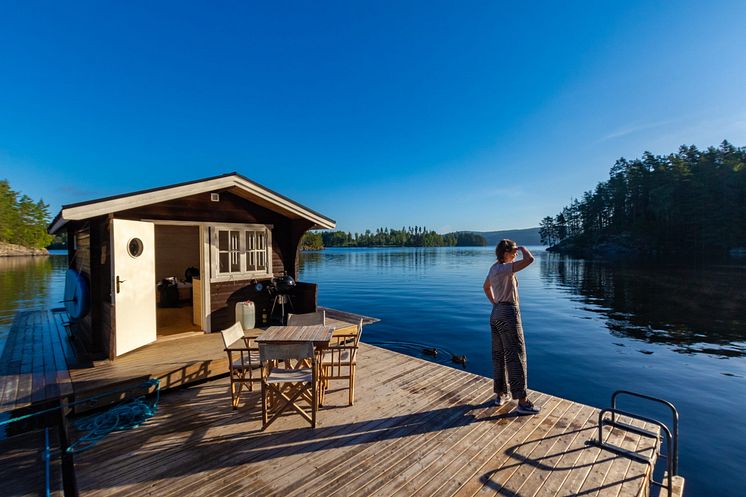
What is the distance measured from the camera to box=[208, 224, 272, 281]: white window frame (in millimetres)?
6199

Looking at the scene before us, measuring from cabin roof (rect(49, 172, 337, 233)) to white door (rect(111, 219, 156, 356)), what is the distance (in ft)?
1.16

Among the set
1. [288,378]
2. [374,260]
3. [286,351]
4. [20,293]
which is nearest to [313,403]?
[288,378]

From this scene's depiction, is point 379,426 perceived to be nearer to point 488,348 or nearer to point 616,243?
point 488,348

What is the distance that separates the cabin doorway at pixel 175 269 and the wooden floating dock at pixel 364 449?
5538 millimetres

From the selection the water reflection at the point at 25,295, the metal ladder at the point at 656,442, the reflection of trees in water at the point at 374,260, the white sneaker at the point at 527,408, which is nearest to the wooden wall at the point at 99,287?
the white sneaker at the point at 527,408

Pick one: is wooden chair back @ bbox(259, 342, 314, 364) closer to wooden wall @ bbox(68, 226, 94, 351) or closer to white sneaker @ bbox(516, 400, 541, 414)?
white sneaker @ bbox(516, 400, 541, 414)

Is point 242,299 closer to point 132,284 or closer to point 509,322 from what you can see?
point 132,284

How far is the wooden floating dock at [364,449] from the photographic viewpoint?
98.7 inches

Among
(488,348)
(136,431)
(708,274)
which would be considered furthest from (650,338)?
(708,274)

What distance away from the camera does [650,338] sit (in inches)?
422

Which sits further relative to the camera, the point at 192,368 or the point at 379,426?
the point at 192,368

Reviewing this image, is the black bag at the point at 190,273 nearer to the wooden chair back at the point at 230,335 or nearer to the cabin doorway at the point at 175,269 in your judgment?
the cabin doorway at the point at 175,269

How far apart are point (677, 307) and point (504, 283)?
16.9 meters

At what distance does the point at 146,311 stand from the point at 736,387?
12.0m
